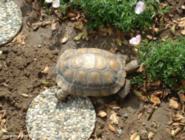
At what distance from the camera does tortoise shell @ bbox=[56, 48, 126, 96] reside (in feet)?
18.0

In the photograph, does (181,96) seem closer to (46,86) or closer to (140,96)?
(140,96)

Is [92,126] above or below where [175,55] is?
below

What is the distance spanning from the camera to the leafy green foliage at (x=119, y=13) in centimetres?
584

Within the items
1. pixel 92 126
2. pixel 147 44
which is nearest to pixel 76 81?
pixel 92 126

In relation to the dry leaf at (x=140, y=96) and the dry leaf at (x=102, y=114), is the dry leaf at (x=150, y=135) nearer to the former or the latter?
the dry leaf at (x=140, y=96)

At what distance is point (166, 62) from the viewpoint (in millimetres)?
5562

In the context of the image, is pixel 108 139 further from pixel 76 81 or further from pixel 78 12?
pixel 78 12

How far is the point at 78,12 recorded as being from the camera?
623 cm

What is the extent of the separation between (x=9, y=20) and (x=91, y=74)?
140 cm

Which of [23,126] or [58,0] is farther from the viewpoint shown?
[58,0]

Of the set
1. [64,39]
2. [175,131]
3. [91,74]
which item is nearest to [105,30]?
[64,39]

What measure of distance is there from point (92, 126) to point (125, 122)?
1.15 ft

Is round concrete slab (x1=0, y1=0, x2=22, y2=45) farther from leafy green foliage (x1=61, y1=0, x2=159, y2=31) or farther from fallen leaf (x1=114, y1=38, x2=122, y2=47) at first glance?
fallen leaf (x1=114, y1=38, x2=122, y2=47)

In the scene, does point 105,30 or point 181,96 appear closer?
point 181,96
